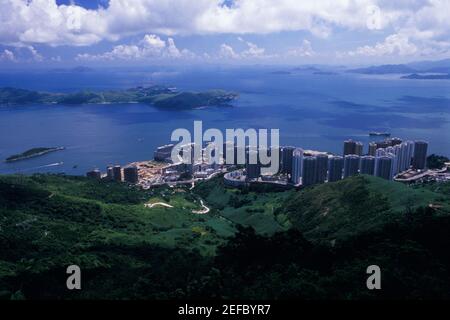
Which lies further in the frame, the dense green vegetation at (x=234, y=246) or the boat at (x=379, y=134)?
the boat at (x=379, y=134)

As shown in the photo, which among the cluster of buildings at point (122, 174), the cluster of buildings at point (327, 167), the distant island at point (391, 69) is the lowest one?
the cluster of buildings at point (122, 174)

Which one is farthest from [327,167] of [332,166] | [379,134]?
[379,134]

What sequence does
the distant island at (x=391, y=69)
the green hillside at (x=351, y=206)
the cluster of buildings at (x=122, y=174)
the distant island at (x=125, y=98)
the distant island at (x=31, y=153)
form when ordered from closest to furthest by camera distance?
the green hillside at (x=351, y=206) → the cluster of buildings at (x=122, y=174) → the distant island at (x=31, y=153) → the distant island at (x=125, y=98) → the distant island at (x=391, y=69)

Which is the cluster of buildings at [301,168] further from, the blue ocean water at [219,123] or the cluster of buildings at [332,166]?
the blue ocean water at [219,123]

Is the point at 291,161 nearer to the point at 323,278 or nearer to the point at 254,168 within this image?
the point at 254,168

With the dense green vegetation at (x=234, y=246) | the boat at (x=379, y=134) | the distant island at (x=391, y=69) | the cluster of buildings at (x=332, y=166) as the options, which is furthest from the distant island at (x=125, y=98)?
the distant island at (x=391, y=69)

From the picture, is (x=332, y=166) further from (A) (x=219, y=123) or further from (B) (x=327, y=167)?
(A) (x=219, y=123)

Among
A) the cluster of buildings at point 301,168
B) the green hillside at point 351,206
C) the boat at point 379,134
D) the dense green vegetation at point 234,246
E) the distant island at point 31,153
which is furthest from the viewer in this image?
the boat at point 379,134

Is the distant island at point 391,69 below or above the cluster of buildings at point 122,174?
above
